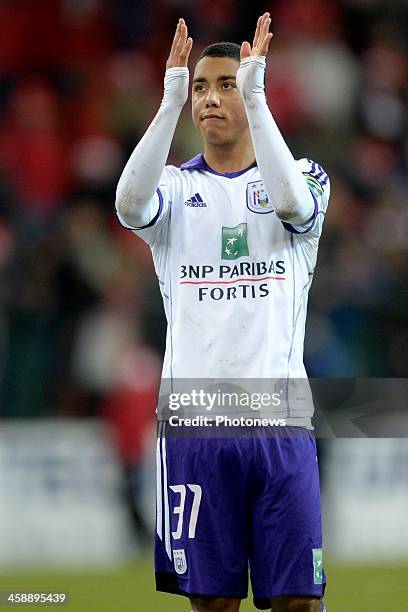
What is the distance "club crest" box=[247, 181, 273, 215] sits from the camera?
13.3 feet

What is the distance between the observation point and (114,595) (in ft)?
22.5

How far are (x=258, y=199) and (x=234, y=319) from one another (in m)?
0.46

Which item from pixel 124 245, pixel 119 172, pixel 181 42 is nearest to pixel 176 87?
pixel 181 42

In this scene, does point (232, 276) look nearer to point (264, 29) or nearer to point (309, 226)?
point (309, 226)

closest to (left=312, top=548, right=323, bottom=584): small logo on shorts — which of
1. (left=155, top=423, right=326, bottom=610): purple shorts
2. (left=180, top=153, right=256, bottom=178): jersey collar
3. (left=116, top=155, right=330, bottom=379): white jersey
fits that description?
(left=155, top=423, right=326, bottom=610): purple shorts

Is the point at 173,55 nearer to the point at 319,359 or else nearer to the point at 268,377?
the point at 268,377

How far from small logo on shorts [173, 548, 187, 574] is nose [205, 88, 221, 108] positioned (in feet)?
5.30

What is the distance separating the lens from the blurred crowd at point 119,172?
8.11m

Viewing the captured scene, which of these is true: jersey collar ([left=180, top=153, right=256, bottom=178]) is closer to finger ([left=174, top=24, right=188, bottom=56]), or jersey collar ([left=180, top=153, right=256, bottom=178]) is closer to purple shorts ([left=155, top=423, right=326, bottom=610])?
finger ([left=174, top=24, right=188, bottom=56])

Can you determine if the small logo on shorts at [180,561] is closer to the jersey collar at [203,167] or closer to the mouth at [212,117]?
the jersey collar at [203,167]

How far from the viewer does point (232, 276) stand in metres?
4.00

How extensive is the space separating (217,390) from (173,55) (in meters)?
1.22

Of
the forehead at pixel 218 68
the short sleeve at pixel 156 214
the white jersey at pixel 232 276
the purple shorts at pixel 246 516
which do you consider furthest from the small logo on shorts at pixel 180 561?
the forehead at pixel 218 68

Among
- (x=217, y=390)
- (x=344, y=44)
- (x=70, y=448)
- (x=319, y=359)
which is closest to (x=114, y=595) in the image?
(x=70, y=448)
